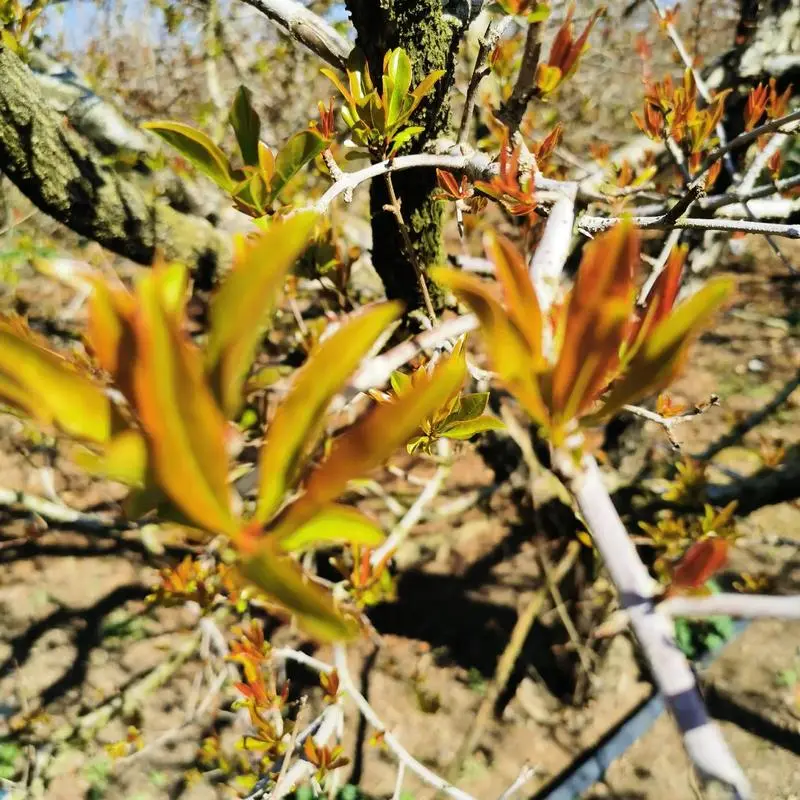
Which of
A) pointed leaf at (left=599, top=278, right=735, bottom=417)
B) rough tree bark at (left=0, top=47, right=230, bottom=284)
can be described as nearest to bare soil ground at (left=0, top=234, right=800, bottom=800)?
rough tree bark at (left=0, top=47, right=230, bottom=284)

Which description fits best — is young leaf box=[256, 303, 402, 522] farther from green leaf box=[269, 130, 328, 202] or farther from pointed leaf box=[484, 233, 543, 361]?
green leaf box=[269, 130, 328, 202]

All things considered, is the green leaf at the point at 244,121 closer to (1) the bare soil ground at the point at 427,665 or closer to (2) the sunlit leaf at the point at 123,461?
(2) the sunlit leaf at the point at 123,461

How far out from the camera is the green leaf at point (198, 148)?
20.8 inches

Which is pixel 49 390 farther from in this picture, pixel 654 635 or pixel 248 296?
pixel 654 635

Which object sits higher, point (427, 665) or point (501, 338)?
point (501, 338)

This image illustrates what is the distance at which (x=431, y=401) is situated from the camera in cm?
26

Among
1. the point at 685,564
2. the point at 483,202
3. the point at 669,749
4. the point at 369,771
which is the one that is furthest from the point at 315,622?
the point at 669,749

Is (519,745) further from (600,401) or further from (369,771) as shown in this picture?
(600,401)

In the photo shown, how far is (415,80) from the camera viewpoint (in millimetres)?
840

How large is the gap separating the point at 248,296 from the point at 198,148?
407 mm

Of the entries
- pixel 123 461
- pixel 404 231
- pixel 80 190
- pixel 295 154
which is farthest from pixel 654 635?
pixel 80 190

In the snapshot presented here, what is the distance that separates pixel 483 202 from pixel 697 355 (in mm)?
3374

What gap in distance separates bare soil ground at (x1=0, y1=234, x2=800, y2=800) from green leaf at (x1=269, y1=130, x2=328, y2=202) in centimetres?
144

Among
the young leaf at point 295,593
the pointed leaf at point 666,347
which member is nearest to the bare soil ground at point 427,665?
the pointed leaf at point 666,347
